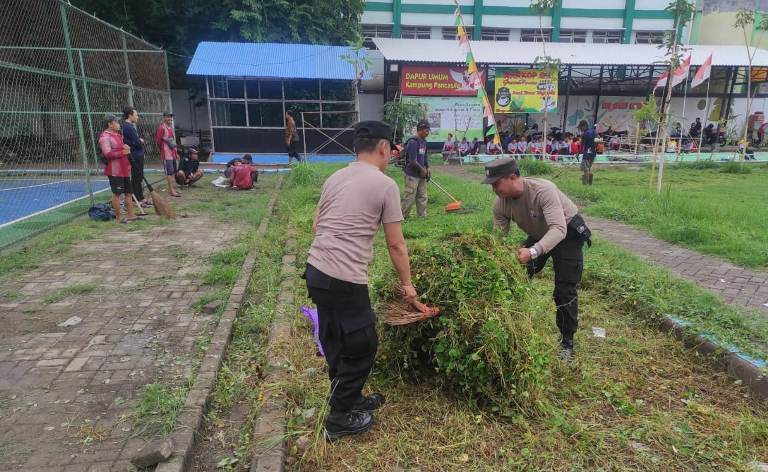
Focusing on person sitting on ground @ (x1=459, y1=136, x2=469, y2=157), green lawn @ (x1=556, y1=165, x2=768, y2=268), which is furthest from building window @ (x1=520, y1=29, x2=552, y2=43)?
green lawn @ (x1=556, y1=165, x2=768, y2=268)

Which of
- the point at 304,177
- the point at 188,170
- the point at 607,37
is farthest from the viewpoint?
the point at 607,37

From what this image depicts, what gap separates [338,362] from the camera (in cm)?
278

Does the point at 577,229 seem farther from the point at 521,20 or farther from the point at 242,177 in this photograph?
the point at 521,20

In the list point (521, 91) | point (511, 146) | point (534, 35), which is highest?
point (534, 35)

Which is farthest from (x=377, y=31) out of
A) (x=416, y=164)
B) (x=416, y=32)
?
(x=416, y=164)

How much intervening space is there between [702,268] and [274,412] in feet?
16.9

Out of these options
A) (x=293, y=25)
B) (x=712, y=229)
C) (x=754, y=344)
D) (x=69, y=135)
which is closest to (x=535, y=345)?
(x=754, y=344)

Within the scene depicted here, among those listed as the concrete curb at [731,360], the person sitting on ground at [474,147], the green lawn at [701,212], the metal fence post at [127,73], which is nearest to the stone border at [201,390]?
the concrete curb at [731,360]

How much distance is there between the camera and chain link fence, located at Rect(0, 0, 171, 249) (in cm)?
770

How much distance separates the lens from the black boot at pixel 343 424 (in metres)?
2.73

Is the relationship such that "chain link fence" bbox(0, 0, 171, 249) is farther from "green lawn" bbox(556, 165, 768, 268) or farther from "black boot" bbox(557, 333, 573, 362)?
"green lawn" bbox(556, 165, 768, 268)

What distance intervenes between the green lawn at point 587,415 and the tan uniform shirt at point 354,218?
608mm

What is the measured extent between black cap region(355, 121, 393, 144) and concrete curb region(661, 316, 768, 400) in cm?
291

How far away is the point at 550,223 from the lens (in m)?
3.26
